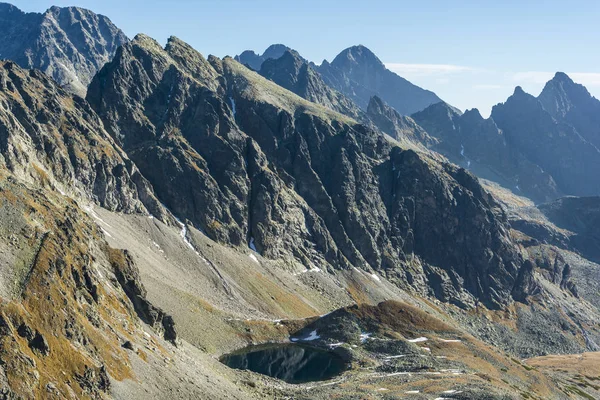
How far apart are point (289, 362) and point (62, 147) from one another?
9119 cm

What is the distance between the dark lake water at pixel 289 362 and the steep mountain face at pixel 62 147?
→ 65.3 metres

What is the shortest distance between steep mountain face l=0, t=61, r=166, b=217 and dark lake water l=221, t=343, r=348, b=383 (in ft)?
214

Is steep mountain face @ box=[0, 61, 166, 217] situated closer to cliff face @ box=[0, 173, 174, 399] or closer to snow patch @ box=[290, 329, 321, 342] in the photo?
cliff face @ box=[0, 173, 174, 399]

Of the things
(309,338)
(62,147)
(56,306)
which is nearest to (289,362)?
(309,338)

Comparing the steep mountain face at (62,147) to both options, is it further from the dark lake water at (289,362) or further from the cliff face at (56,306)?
the dark lake water at (289,362)

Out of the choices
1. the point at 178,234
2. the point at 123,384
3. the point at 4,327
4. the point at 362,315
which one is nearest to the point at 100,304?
the point at 123,384

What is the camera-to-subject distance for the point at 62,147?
554 feet

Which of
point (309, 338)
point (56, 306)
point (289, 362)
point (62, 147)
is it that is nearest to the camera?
point (56, 306)

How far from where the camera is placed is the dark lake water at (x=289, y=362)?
118250 millimetres

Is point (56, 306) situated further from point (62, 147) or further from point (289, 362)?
point (62, 147)

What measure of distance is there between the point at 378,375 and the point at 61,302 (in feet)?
208

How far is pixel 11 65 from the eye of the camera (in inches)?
7165

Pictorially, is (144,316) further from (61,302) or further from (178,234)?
(178,234)

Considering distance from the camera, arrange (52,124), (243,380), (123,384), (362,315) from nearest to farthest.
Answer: (123,384) < (243,380) < (362,315) < (52,124)
